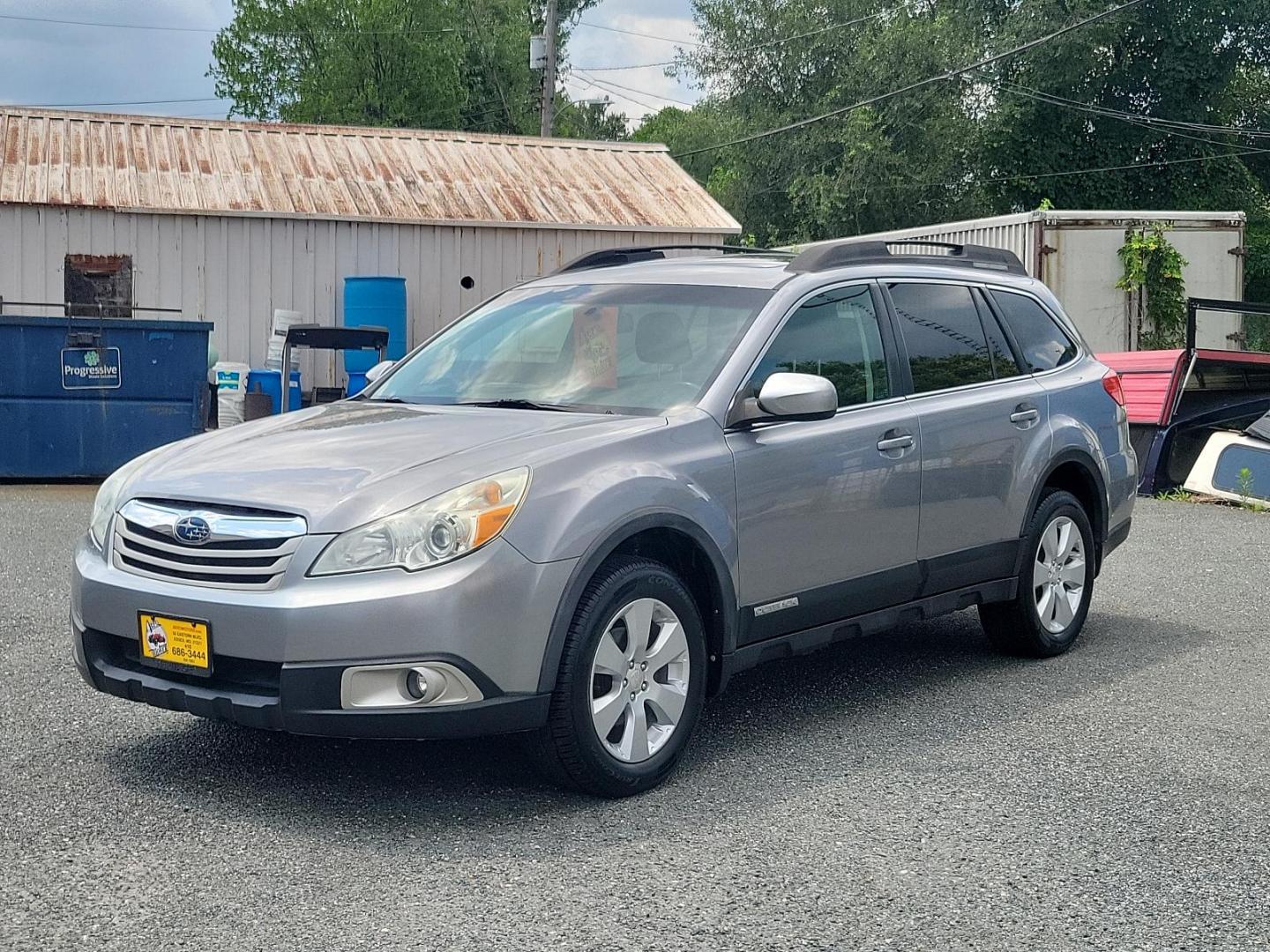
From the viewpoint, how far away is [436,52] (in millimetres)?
53062

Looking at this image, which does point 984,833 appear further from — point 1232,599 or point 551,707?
point 1232,599

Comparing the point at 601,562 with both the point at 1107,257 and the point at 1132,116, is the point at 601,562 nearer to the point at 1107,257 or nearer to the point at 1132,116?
the point at 1107,257

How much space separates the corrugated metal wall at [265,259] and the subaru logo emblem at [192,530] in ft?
50.0

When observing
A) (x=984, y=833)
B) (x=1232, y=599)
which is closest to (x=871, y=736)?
(x=984, y=833)

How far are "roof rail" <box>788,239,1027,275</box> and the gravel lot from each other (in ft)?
5.75

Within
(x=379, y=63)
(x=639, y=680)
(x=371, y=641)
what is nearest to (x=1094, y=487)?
(x=639, y=680)

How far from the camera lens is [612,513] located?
465 centimetres

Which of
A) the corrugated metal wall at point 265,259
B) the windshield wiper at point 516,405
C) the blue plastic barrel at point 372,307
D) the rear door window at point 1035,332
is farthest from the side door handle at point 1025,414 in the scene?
the corrugated metal wall at point 265,259

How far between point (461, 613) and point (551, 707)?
0.45 metres

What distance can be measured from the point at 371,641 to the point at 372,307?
15407mm

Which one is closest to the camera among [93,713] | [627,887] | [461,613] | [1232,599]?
[627,887]

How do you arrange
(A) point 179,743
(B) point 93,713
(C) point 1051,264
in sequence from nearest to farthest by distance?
(A) point 179,743 → (B) point 93,713 → (C) point 1051,264

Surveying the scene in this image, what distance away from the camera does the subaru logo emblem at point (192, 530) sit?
14.7 ft

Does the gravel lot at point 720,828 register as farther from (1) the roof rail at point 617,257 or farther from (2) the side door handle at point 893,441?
(1) the roof rail at point 617,257
